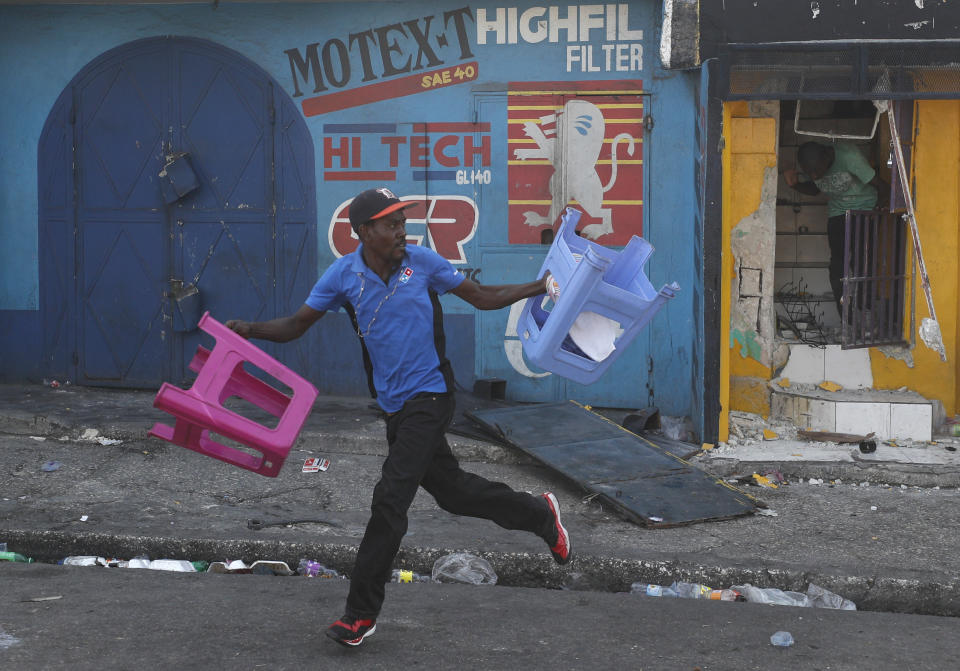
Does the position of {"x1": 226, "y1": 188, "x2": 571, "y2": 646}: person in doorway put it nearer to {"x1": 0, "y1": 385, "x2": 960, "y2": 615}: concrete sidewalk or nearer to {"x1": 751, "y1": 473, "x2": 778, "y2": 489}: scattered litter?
{"x1": 0, "y1": 385, "x2": 960, "y2": 615}: concrete sidewalk

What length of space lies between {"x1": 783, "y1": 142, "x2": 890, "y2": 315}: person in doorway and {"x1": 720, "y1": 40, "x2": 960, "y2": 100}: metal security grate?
3.68 feet

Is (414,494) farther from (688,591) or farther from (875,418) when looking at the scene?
(875,418)

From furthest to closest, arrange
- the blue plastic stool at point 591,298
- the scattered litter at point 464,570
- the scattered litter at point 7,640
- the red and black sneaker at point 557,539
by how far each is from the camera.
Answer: the scattered litter at point 464,570 → the red and black sneaker at point 557,539 → the blue plastic stool at point 591,298 → the scattered litter at point 7,640

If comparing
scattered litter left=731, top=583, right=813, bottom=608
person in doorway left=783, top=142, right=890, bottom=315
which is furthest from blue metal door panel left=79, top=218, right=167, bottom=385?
scattered litter left=731, top=583, right=813, bottom=608

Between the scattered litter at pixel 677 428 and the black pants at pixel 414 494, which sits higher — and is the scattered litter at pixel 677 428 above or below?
below

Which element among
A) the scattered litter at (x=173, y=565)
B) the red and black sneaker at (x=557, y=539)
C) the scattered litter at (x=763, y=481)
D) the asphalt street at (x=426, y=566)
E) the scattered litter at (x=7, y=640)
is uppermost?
the red and black sneaker at (x=557, y=539)

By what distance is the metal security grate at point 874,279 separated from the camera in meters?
8.94

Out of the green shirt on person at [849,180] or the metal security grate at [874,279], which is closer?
the metal security grate at [874,279]

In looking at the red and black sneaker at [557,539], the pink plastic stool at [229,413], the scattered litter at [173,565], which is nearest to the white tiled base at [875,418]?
the red and black sneaker at [557,539]

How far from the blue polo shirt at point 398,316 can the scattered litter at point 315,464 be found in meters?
2.90

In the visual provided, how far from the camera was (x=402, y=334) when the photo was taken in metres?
4.81

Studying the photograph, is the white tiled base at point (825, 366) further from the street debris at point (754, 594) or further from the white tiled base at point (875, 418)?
the street debris at point (754, 594)

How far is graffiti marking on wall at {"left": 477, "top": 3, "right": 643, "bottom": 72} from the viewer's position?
29.5 feet

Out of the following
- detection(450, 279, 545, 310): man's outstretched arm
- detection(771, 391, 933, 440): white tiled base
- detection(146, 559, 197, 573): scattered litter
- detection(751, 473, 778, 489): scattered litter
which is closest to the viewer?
detection(450, 279, 545, 310): man's outstretched arm
